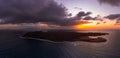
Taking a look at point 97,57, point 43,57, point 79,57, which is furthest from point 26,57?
point 97,57

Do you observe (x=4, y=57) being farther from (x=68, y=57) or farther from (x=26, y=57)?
(x=68, y=57)

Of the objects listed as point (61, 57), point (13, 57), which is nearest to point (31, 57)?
point (13, 57)

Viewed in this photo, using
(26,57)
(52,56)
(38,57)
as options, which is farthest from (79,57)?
(26,57)

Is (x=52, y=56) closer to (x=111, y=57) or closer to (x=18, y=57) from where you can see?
(x=18, y=57)

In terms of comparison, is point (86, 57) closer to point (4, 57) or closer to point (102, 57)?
point (102, 57)

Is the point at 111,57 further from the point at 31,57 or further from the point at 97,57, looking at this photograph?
the point at 31,57
